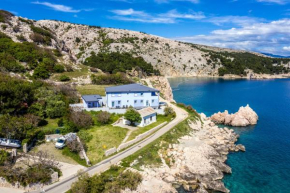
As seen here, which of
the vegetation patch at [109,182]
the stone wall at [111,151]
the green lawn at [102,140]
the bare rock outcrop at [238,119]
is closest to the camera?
the vegetation patch at [109,182]

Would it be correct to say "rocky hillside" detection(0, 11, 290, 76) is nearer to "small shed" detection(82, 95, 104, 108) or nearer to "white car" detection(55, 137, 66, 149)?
"small shed" detection(82, 95, 104, 108)

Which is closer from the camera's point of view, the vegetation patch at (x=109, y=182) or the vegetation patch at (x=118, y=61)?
the vegetation patch at (x=109, y=182)

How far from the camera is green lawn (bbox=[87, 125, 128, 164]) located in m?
32.2

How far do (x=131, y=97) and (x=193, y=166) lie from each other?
24.5 meters

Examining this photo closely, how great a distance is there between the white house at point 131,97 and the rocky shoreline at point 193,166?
13559 millimetres

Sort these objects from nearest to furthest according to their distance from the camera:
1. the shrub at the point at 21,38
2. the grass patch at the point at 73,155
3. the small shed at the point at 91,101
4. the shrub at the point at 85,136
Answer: the grass patch at the point at 73,155
the shrub at the point at 85,136
the small shed at the point at 91,101
the shrub at the point at 21,38

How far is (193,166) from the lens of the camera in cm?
3372

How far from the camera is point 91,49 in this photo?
481ft

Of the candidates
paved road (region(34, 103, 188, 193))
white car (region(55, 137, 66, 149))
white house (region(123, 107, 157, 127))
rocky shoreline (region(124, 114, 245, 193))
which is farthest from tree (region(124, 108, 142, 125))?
white car (region(55, 137, 66, 149))

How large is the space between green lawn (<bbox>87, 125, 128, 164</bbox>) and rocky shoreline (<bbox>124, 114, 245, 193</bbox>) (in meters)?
7.15

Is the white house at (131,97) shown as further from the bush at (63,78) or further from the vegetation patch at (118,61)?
the vegetation patch at (118,61)

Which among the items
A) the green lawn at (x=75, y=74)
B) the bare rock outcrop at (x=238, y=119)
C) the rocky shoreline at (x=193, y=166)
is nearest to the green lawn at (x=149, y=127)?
the rocky shoreline at (x=193, y=166)

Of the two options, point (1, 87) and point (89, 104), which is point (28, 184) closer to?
point (1, 87)

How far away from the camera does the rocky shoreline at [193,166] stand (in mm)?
28500
